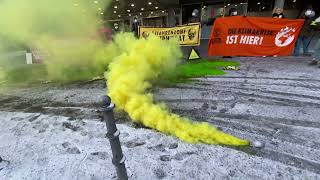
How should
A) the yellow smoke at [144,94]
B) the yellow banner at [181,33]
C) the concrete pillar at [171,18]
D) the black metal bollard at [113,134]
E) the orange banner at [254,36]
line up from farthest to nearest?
the concrete pillar at [171,18], the yellow banner at [181,33], the orange banner at [254,36], the yellow smoke at [144,94], the black metal bollard at [113,134]

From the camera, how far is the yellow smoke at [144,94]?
3.31 metres

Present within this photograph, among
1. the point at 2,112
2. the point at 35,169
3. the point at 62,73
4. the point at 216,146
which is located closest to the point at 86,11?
the point at 62,73

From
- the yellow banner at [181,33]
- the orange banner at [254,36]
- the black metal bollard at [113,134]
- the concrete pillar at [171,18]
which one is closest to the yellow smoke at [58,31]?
the yellow banner at [181,33]

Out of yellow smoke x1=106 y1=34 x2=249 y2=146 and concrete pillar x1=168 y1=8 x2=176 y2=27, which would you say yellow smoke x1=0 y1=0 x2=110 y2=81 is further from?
concrete pillar x1=168 y1=8 x2=176 y2=27

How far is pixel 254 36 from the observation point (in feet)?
26.4

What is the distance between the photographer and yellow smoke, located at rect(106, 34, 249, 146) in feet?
10.9

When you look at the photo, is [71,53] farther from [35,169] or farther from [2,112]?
[35,169]

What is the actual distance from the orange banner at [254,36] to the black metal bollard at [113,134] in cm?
701

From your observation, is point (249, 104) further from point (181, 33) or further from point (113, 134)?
point (181, 33)

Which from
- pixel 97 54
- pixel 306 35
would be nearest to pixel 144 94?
pixel 97 54

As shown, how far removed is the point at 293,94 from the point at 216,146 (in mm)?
2726

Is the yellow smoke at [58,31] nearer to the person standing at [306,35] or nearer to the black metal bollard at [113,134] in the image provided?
the black metal bollard at [113,134]

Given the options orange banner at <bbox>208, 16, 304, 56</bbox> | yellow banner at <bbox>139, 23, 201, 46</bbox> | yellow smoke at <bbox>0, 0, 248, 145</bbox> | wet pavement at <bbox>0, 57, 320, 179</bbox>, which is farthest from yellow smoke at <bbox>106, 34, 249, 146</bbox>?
orange banner at <bbox>208, 16, 304, 56</bbox>

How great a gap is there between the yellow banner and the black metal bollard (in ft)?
22.6
